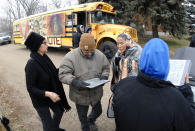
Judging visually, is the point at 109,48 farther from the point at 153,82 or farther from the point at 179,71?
the point at 153,82

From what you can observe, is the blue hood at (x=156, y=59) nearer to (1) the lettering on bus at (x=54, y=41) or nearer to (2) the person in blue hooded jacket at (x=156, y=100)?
(2) the person in blue hooded jacket at (x=156, y=100)

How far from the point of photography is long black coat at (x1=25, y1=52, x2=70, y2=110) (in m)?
1.85

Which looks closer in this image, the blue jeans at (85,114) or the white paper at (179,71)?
the white paper at (179,71)

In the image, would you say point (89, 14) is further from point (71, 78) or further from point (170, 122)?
point (170, 122)

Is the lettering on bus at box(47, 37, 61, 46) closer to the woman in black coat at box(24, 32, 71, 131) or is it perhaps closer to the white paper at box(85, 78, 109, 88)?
the woman in black coat at box(24, 32, 71, 131)

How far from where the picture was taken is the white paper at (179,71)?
1.39 metres

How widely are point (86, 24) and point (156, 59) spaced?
21.8 feet

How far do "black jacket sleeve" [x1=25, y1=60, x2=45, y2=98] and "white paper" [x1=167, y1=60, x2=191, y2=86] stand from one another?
1.57 meters

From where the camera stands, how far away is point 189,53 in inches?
75.0

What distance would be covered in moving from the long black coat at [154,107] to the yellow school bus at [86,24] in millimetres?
5480

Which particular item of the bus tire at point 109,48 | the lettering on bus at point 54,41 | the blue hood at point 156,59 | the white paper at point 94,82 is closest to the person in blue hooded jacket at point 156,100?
the blue hood at point 156,59

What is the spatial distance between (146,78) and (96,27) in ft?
21.2

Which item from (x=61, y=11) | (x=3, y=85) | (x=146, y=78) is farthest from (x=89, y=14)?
(x=146, y=78)

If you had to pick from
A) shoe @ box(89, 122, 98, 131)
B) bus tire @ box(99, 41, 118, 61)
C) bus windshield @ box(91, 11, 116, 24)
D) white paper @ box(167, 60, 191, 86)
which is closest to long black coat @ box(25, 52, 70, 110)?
shoe @ box(89, 122, 98, 131)
